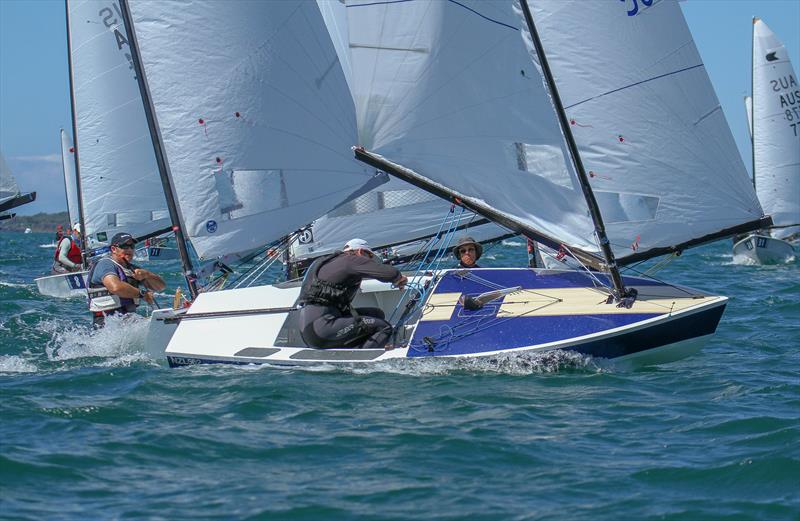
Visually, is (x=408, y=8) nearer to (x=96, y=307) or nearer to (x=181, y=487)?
(x=96, y=307)

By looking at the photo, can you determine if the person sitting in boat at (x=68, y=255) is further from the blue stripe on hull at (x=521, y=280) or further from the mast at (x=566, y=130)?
the mast at (x=566, y=130)

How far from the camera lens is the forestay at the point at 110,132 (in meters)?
19.1

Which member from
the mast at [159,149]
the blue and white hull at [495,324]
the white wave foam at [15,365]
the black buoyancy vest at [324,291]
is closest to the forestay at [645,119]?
the blue and white hull at [495,324]

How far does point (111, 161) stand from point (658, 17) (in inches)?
477

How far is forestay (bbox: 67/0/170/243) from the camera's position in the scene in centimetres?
1914

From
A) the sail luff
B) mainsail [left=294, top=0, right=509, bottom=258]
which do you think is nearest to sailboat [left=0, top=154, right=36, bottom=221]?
mainsail [left=294, top=0, right=509, bottom=258]

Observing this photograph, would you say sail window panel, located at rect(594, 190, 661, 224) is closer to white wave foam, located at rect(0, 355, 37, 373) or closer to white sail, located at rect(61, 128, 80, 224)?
white wave foam, located at rect(0, 355, 37, 373)

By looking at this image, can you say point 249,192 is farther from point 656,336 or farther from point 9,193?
point 9,193

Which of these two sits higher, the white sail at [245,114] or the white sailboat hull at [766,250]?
the white sail at [245,114]

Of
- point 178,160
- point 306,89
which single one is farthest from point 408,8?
point 178,160

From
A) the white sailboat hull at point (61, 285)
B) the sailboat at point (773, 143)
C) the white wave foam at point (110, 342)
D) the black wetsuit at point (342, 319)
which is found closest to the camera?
the black wetsuit at point (342, 319)

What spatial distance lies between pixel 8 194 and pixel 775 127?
1760 centimetres

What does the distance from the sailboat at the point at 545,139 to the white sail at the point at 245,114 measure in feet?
3.25

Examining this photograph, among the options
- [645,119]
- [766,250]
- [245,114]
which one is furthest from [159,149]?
[766,250]
